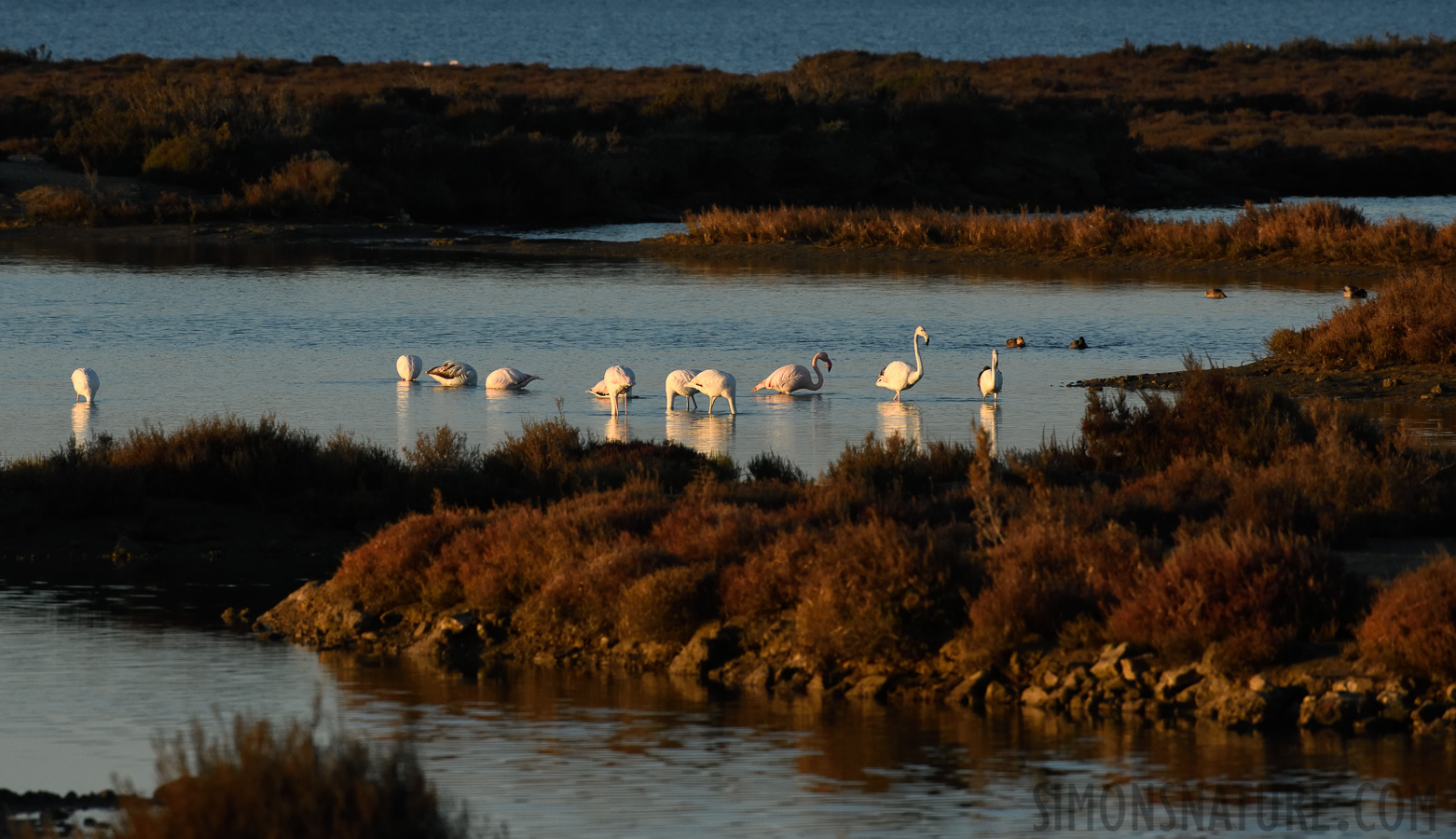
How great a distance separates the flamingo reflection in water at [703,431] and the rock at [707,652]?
5.50m

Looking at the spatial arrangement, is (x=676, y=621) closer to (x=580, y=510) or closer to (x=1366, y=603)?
(x=580, y=510)

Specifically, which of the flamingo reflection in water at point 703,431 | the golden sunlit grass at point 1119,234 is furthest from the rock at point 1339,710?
the golden sunlit grass at point 1119,234

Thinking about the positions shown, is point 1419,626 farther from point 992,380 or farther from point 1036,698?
point 992,380

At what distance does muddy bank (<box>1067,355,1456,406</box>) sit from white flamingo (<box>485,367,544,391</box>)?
6.20m

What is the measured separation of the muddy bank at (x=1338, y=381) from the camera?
71.7 ft

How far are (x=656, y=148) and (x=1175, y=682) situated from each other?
154 feet

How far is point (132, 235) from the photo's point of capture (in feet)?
142

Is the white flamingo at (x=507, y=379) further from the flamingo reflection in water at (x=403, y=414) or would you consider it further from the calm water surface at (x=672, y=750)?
the calm water surface at (x=672, y=750)

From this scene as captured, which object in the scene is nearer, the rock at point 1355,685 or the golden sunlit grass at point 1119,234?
the rock at point 1355,685

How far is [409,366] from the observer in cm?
2230

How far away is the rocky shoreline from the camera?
A: 9555 mm

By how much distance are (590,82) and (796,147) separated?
1182 inches

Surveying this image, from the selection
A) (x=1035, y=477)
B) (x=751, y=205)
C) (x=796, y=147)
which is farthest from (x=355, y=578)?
(x=796, y=147)

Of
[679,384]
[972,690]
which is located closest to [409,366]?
[679,384]
